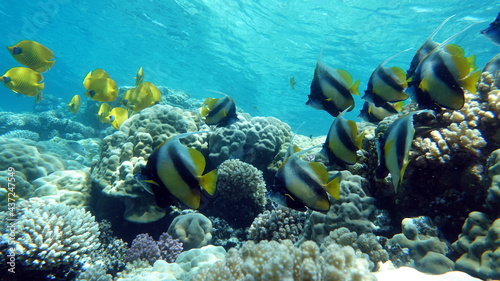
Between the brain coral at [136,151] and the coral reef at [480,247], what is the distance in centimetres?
523

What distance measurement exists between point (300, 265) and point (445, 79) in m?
2.05

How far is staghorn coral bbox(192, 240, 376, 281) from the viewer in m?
1.89

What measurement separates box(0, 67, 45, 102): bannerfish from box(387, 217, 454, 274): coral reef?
308 inches

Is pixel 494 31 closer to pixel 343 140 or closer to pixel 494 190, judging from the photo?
pixel 494 190

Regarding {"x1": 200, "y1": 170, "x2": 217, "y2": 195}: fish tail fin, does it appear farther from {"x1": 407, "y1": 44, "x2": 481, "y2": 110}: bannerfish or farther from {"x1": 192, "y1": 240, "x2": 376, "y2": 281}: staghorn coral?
{"x1": 407, "y1": 44, "x2": 481, "y2": 110}: bannerfish

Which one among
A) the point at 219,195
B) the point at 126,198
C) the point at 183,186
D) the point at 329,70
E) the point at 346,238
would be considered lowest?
the point at 126,198

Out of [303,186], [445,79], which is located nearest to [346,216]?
[303,186]

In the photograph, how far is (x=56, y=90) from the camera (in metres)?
67.8

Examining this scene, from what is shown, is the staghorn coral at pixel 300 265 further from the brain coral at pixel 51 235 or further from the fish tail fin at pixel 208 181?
the brain coral at pixel 51 235

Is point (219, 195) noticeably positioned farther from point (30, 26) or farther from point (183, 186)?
point (30, 26)

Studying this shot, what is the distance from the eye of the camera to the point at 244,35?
28359 mm

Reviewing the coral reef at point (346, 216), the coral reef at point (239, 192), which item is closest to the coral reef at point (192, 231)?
the coral reef at point (239, 192)

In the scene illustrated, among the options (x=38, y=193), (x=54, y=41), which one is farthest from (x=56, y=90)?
(x=38, y=193)

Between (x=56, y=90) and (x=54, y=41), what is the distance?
32.5 m
